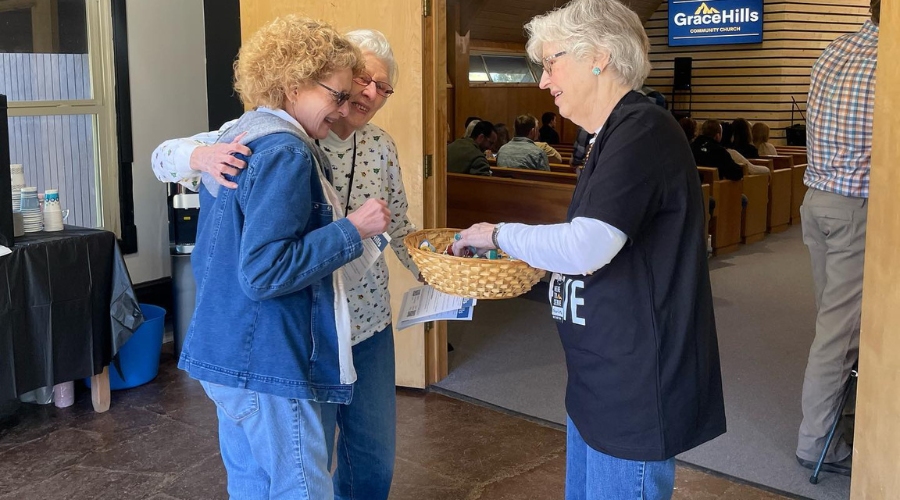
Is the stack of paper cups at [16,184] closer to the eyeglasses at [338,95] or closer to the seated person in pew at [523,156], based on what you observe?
the eyeglasses at [338,95]

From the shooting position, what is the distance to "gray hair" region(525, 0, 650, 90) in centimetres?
186

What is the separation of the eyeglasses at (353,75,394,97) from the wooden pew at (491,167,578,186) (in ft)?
14.4

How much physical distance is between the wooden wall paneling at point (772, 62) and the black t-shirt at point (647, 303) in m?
14.0

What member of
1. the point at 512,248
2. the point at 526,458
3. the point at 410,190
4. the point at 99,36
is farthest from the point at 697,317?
the point at 99,36

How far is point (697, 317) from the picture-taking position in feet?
6.13

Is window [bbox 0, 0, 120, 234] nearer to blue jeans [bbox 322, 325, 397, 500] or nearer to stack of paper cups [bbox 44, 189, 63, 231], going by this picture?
stack of paper cups [bbox 44, 189, 63, 231]

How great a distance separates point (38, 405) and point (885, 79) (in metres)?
3.81

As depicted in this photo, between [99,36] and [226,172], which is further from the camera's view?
[99,36]

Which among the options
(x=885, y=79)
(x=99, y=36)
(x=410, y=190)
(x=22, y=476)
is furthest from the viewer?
(x=99, y=36)

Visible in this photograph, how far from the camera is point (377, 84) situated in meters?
2.38

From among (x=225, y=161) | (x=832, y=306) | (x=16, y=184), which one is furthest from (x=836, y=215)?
(x=16, y=184)

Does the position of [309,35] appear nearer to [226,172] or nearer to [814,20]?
[226,172]

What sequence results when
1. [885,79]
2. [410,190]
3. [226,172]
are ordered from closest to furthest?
[226,172]
[885,79]
[410,190]

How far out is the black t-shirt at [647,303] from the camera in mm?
1773
